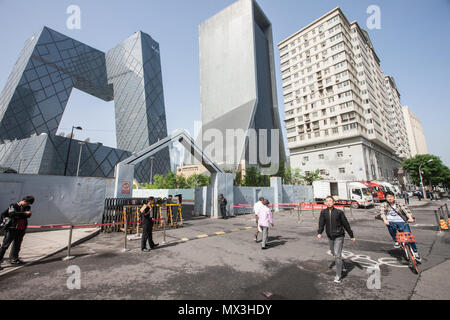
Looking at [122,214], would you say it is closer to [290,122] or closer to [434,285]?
[434,285]

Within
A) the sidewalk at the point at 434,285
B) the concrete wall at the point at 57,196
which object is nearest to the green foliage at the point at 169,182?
the concrete wall at the point at 57,196

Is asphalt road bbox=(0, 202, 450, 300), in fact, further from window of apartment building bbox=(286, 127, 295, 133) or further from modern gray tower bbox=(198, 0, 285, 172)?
modern gray tower bbox=(198, 0, 285, 172)

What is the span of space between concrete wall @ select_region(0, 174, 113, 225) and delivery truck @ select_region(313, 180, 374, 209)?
22.7 metres

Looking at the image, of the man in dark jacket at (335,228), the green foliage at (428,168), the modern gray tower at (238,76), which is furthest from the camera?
the modern gray tower at (238,76)

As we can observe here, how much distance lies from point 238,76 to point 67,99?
6658 centimetres

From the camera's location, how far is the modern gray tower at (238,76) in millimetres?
72250

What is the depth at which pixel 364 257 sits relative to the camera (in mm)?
5590

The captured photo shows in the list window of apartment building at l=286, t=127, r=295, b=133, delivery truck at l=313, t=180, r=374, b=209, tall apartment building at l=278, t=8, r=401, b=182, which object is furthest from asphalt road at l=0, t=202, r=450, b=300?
window of apartment building at l=286, t=127, r=295, b=133

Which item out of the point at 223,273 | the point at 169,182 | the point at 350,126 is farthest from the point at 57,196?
the point at 350,126

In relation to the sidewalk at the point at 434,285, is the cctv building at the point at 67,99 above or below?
above

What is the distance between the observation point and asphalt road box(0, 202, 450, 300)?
3535mm

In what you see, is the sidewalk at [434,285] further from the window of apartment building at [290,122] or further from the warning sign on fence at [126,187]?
the window of apartment building at [290,122]

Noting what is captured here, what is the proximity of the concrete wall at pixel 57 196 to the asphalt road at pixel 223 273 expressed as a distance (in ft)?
17.7

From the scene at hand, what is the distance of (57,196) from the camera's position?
10.9m
